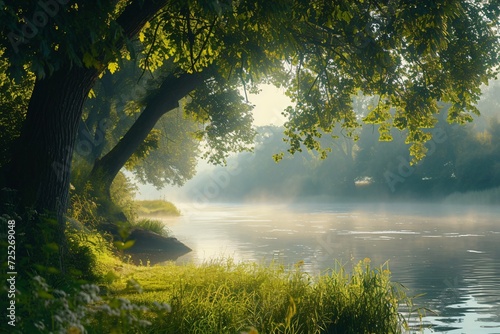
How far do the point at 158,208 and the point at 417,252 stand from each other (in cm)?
3840

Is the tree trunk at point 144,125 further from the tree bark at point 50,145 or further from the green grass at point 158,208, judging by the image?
the green grass at point 158,208

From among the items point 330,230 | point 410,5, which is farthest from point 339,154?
point 410,5

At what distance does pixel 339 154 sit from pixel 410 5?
90.0 metres

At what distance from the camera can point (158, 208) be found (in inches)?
2388

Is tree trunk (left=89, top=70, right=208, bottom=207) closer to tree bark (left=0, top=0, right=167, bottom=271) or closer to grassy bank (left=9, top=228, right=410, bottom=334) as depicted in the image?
tree bark (left=0, top=0, right=167, bottom=271)

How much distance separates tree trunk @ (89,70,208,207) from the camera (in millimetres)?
22453

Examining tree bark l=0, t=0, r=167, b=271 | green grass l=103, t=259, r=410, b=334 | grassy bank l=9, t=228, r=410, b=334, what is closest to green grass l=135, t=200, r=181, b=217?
tree bark l=0, t=0, r=167, b=271

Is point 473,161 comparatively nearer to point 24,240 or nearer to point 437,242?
point 437,242

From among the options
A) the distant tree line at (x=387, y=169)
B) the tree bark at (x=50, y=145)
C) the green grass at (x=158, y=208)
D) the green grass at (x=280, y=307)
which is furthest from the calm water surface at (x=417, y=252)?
the green grass at (x=158, y=208)

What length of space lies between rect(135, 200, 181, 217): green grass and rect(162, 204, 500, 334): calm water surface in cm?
1833

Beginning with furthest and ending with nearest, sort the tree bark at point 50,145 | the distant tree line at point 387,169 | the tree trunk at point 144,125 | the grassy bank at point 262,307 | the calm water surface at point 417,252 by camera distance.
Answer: the distant tree line at point 387,169, the tree trunk at point 144,125, the calm water surface at point 417,252, the tree bark at point 50,145, the grassy bank at point 262,307

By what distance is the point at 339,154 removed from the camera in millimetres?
102125

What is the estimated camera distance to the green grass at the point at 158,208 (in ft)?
189

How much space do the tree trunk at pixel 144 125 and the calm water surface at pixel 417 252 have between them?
3959 millimetres
